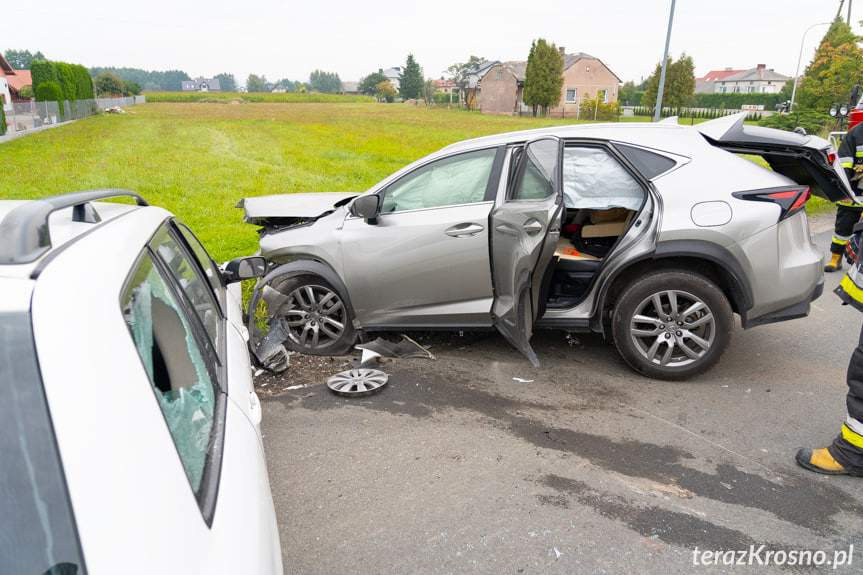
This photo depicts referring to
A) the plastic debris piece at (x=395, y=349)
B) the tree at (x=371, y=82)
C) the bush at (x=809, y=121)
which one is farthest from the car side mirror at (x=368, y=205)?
the tree at (x=371, y=82)

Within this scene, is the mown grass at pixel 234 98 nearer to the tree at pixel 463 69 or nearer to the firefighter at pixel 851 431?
the tree at pixel 463 69

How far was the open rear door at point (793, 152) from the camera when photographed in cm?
400

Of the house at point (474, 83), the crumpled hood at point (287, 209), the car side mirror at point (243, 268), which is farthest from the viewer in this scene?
the house at point (474, 83)

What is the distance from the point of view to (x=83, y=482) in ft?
3.31

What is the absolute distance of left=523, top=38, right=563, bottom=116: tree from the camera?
53.6m

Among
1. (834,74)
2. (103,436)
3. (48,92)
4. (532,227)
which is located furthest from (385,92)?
(103,436)

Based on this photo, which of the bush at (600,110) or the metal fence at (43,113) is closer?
the metal fence at (43,113)

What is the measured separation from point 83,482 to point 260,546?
447 mm

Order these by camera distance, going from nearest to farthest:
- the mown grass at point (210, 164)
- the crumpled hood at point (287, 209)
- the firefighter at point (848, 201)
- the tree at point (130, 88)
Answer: the crumpled hood at point (287, 209) < the firefighter at point (848, 201) < the mown grass at point (210, 164) < the tree at point (130, 88)

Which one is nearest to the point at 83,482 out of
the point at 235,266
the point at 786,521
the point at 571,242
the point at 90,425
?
the point at 90,425

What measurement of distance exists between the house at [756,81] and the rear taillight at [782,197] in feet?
373

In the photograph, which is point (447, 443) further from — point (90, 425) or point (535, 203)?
point (90, 425)

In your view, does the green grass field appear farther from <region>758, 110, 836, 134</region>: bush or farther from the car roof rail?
<region>758, 110, 836, 134</region>: bush

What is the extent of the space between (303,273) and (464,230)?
4.78 feet
